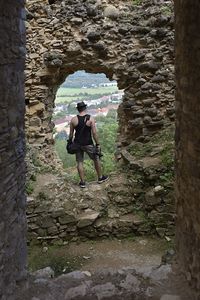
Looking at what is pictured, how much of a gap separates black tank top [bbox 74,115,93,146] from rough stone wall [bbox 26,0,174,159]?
1.00 meters

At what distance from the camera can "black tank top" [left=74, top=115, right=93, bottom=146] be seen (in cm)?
662

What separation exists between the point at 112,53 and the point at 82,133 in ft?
5.91

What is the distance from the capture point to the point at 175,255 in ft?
12.0

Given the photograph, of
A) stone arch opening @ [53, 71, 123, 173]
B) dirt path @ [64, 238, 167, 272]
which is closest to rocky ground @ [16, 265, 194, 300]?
dirt path @ [64, 238, 167, 272]

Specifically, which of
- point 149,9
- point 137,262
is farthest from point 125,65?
point 137,262

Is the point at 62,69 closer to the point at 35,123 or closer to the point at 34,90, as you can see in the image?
the point at 34,90

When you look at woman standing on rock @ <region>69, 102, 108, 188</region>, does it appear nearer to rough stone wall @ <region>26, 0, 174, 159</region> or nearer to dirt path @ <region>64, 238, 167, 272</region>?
rough stone wall @ <region>26, 0, 174, 159</region>

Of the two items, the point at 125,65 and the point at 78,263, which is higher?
the point at 125,65

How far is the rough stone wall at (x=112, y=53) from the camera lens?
714 cm

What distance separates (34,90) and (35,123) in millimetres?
657

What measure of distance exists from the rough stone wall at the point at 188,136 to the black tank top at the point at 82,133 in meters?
3.33

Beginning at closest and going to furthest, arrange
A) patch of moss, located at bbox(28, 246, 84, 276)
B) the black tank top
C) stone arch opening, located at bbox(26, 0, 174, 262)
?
patch of moss, located at bbox(28, 246, 84, 276) → the black tank top → stone arch opening, located at bbox(26, 0, 174, 262)

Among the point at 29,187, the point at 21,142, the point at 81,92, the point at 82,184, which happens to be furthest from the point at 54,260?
the point at 81,92

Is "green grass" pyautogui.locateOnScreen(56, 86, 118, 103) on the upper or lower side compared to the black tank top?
upper
